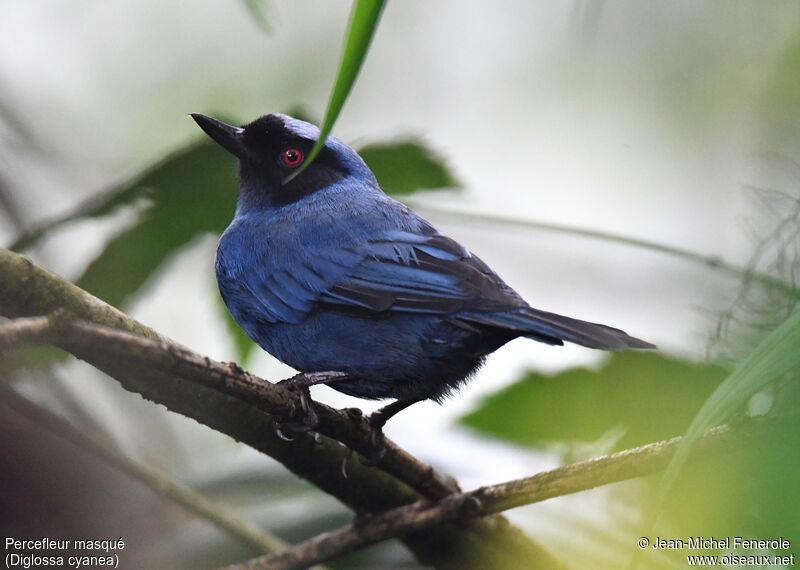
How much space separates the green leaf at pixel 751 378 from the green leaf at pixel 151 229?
2364 mm

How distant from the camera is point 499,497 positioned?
8.71 ft

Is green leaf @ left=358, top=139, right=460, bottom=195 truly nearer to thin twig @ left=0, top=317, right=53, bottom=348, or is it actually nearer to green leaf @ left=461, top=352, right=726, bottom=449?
green leaf @ left=461, top=352, right=726, bottom=449

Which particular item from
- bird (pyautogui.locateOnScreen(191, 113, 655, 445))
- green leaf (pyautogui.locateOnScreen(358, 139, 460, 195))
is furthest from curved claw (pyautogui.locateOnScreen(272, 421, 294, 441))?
green leaf (pyautogui.locateOnScreen(358, 139, 460, 195))

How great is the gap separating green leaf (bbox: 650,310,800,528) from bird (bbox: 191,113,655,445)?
119cm

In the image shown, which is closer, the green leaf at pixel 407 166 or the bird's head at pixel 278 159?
the green leaf at pixel 407 166

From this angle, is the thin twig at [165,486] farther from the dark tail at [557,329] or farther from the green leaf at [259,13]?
the green leaf at [259,13]

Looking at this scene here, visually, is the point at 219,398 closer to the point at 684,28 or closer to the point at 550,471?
the point at 550,471

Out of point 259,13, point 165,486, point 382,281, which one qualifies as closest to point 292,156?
point 382,281

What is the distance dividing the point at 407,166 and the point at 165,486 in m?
1.50

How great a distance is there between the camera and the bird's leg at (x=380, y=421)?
2.79 metres

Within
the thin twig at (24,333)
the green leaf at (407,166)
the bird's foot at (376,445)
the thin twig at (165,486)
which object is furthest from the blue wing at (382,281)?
the thin twig at (24,333)

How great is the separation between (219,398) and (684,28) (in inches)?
179

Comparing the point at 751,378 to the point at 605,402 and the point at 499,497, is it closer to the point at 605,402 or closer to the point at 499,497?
the point at 605,402

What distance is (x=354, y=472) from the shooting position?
3045 millimetres
